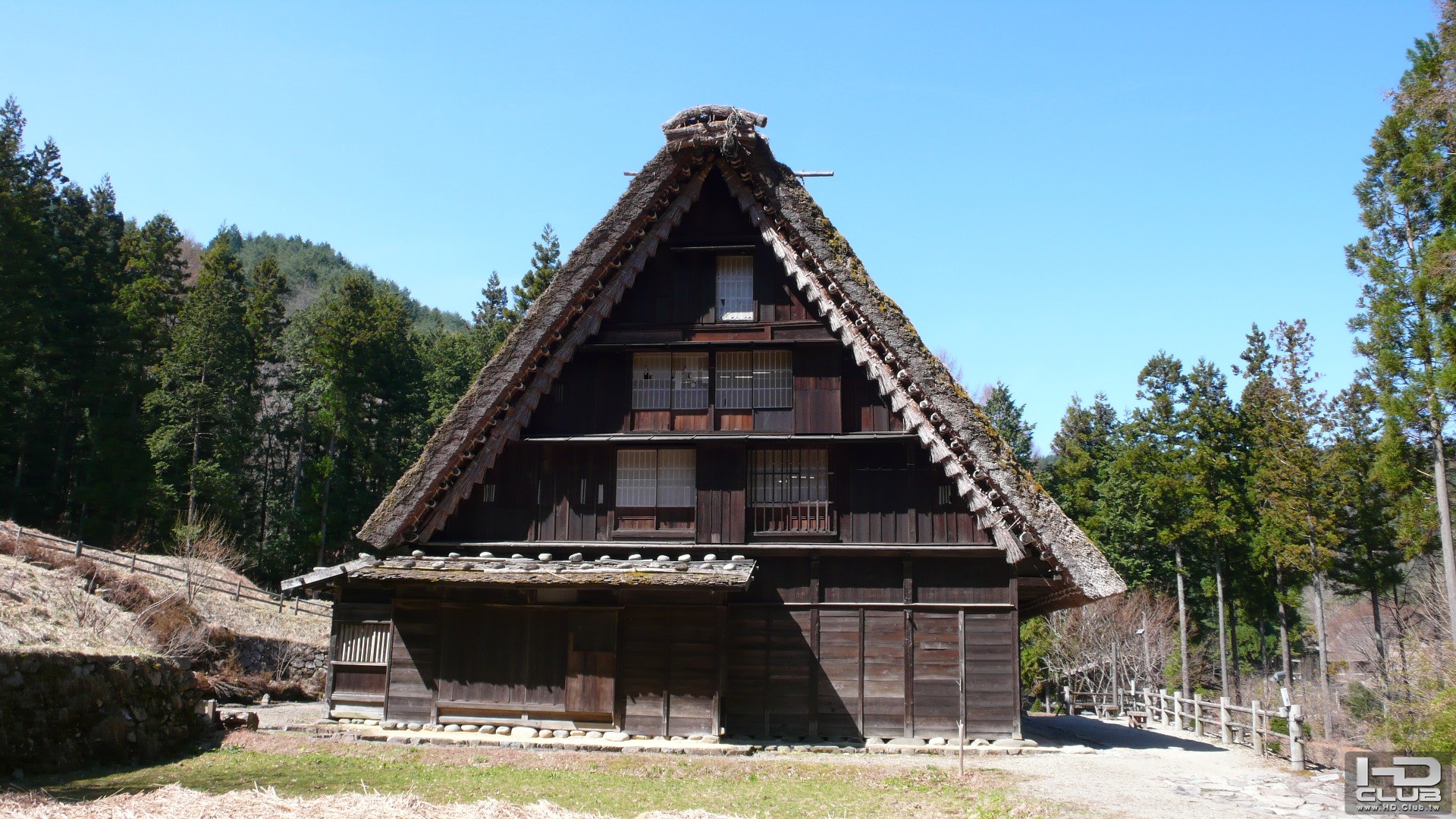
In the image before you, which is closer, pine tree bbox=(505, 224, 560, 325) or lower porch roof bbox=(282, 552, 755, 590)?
lower porch roof bbox=(282, 552, 755, 590)

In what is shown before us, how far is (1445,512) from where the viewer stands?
25.1 meters

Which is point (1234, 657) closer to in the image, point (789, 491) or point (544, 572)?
point (789, 491)

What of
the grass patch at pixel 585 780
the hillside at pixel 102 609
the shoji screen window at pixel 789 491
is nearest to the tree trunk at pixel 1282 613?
the shoji screen window at pixel 789 491

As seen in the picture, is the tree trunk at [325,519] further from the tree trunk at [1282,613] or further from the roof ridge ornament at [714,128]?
the tree trunk at [1282,613]

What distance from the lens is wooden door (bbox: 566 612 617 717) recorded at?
15.9 meters

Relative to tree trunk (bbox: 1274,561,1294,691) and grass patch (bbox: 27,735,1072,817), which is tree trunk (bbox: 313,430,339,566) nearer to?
grass patch (bbox: 27,735,1072,817)

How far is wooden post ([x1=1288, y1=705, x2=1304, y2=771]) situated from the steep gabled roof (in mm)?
3578

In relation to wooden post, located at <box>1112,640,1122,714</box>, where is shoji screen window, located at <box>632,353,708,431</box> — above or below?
above

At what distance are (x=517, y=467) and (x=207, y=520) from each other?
30604 millimetres

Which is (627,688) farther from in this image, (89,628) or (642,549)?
(89,628)

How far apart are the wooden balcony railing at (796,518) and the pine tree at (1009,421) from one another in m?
43.6

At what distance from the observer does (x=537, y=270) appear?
56.5 meters

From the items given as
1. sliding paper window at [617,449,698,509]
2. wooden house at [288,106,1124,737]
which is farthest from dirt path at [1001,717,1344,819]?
sliding paper window at [617,449,698,509]

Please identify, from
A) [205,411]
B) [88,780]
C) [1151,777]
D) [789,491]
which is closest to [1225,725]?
[1151,777]
